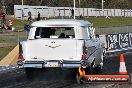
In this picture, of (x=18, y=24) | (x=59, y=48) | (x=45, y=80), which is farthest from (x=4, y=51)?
(x=18, y=24)

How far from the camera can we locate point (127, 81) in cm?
1478

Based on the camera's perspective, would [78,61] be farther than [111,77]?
Yes

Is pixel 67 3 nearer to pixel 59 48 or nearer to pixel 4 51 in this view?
pixel 4 51

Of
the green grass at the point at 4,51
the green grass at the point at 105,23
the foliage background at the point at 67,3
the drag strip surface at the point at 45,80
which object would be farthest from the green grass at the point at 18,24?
the drag strip surface at the point at 45,80

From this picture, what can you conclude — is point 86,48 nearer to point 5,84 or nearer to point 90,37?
point 90,37

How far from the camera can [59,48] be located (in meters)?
16.1

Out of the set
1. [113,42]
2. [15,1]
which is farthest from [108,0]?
[113,42]

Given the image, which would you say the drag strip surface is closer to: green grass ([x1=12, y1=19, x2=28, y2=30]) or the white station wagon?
the white station wagon

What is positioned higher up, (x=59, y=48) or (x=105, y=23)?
(x=59, y=48)

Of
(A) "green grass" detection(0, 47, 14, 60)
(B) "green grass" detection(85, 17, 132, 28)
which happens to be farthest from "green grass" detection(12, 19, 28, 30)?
(A) "green grass" detection(0, 47, 14, 60)

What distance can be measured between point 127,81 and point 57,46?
2758 millimetres

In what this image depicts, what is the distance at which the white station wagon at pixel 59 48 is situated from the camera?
16.0 meters

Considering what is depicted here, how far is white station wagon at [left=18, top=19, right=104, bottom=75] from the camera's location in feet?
52.6

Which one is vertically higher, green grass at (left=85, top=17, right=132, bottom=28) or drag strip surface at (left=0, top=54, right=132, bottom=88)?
green grass at (left=85, top=17, right=132, bottom=28)
